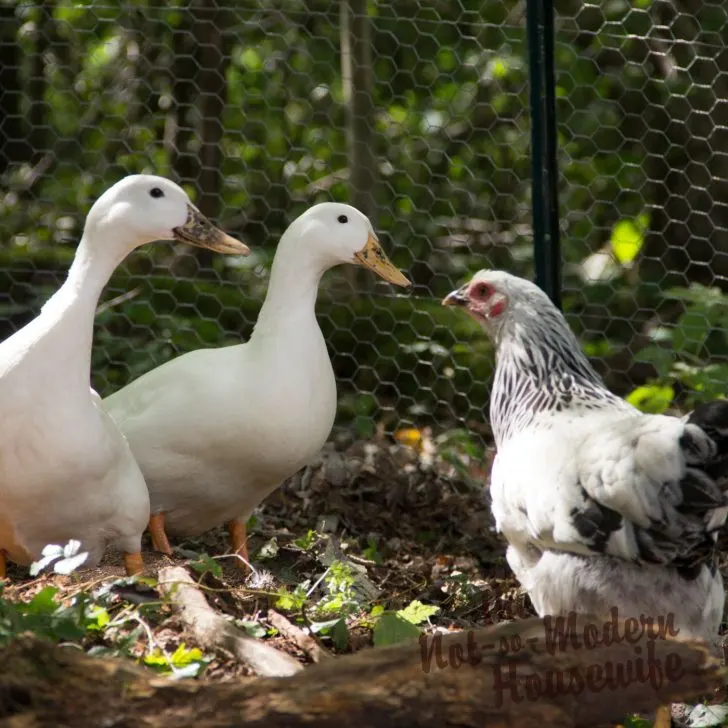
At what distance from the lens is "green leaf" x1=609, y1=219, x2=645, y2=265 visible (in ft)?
23.2

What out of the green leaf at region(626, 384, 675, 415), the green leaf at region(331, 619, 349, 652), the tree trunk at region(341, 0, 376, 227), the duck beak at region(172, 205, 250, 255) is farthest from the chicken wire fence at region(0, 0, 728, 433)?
the green leaf at region(331, 619, 349, 652)

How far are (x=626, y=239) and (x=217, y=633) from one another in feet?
Result: 16.0

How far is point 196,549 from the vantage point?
16.5 feet

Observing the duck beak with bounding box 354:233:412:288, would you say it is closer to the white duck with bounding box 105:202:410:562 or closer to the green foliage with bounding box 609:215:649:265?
the white duck with bounding box 105:202:410:562

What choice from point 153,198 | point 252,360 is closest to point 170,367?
point 252,360

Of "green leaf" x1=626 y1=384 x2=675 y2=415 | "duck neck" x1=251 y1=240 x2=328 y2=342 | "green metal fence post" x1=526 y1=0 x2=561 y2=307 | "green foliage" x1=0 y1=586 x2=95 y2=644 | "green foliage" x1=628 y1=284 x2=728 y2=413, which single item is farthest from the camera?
"green leaf" x1=626 y1=384 x2=675 y2=415

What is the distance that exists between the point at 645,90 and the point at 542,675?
16.4 ft

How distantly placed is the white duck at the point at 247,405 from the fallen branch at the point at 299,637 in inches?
33.3

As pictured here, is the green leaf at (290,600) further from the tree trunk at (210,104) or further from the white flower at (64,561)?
the tree trunk at (210,104)

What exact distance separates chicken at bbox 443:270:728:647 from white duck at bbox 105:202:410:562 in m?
0.68

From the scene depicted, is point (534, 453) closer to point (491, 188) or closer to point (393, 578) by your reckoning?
point (393, 578)

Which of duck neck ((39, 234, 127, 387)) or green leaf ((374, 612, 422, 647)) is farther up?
duck neck ((39, 234, 127, 387))

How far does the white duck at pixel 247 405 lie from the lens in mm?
4172

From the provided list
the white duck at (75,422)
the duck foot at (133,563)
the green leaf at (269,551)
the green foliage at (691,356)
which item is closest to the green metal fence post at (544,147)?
the green foliage at (691,356)
